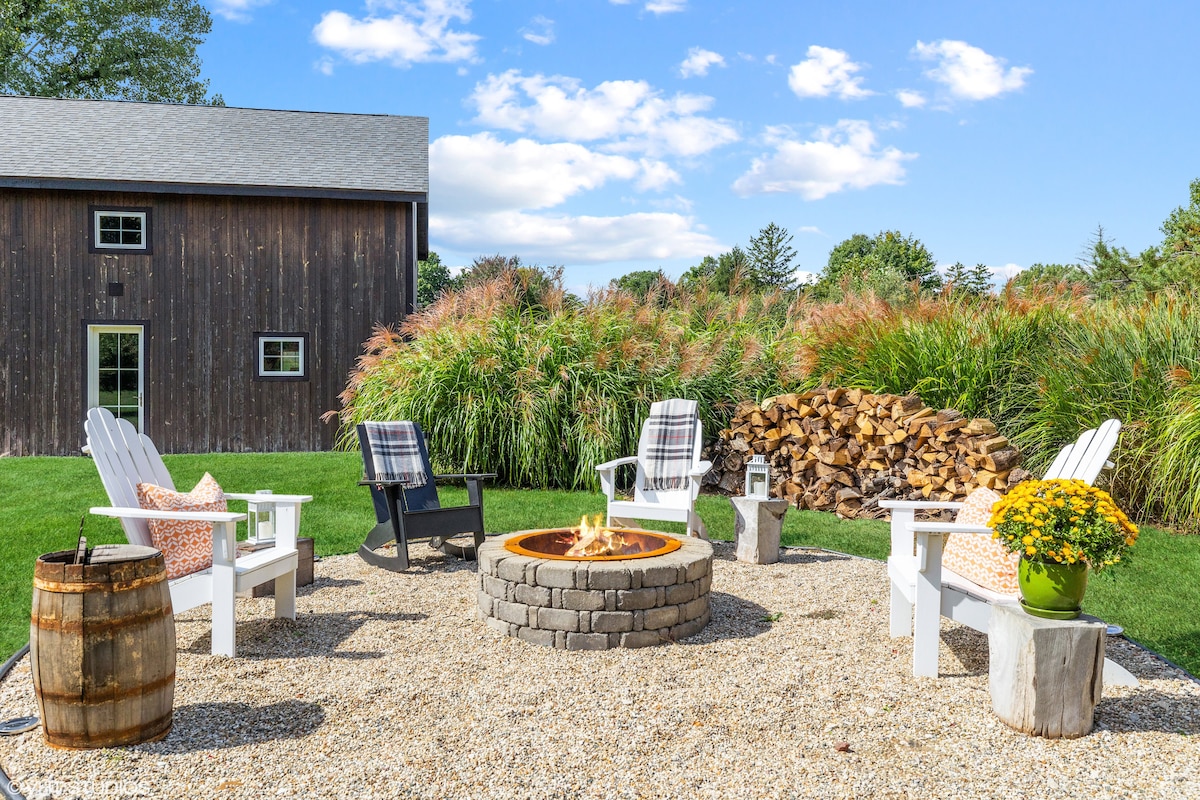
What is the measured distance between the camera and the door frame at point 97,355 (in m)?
10.9

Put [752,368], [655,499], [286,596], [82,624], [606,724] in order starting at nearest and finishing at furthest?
[82,624]
[606,724]
[286,596]
[655,499]
[752,368]

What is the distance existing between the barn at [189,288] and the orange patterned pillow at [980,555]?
364 inches

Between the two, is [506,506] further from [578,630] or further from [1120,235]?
[1120,235]

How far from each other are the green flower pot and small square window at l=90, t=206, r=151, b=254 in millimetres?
11533

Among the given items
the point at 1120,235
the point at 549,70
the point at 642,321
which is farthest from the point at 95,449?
the point at 1120,235

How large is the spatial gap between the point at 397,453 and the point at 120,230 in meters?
8.24

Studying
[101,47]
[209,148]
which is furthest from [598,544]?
[101,47]

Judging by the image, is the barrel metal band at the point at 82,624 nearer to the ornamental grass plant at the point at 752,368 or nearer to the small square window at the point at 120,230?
the ornamental grass plant at the point at 752,368

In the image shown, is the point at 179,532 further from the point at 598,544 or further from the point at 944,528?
the point at 944,528

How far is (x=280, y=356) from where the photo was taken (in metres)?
11.2

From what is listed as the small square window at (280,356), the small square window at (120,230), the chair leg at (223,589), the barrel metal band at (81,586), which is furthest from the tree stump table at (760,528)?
the small square window at (120,230)

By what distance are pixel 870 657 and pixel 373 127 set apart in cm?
1213

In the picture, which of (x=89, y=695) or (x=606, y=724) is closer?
(x=89, y=695)

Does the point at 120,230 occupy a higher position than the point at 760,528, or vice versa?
the point at 120,230
